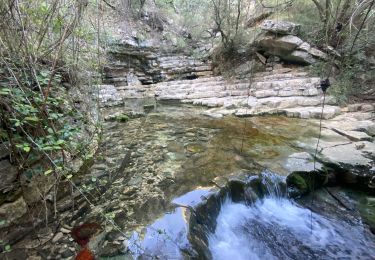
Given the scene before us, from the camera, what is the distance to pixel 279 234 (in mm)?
3092

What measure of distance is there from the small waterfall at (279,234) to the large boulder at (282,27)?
6209 millimetres

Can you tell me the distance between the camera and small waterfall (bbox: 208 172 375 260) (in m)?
2.79

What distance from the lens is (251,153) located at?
4.44m

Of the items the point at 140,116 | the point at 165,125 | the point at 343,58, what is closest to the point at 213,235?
the point at 165,125

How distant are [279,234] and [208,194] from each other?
90 cm

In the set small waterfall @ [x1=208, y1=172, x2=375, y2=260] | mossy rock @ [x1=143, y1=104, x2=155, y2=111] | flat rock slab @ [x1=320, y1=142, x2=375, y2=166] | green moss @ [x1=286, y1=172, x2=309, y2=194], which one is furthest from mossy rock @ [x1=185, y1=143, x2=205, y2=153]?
mossy rock @ [x1=143, y1=104, x2=155, y2=111]

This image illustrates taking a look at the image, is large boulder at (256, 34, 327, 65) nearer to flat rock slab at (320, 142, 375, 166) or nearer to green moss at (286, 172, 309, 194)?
flat rock slab at (320, 142, 375, 166)

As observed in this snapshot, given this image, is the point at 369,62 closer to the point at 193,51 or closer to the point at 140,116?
the point at 140,116

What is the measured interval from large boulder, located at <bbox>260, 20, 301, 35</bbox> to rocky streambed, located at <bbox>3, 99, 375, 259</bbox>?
403 cm

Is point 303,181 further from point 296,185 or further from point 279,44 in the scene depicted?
point 279,44

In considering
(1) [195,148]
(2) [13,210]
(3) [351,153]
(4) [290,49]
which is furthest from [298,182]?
(4) [290,49]

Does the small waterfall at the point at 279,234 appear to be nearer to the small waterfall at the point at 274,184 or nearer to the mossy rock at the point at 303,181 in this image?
the small waterfall at the point at 274,184

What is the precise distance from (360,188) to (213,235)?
7.08ft

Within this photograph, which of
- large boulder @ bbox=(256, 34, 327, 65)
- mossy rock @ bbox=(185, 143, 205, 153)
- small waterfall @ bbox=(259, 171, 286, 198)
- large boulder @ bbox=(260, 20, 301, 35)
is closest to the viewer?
small waterfall @ bbox=(259, 171, 286, 198)
